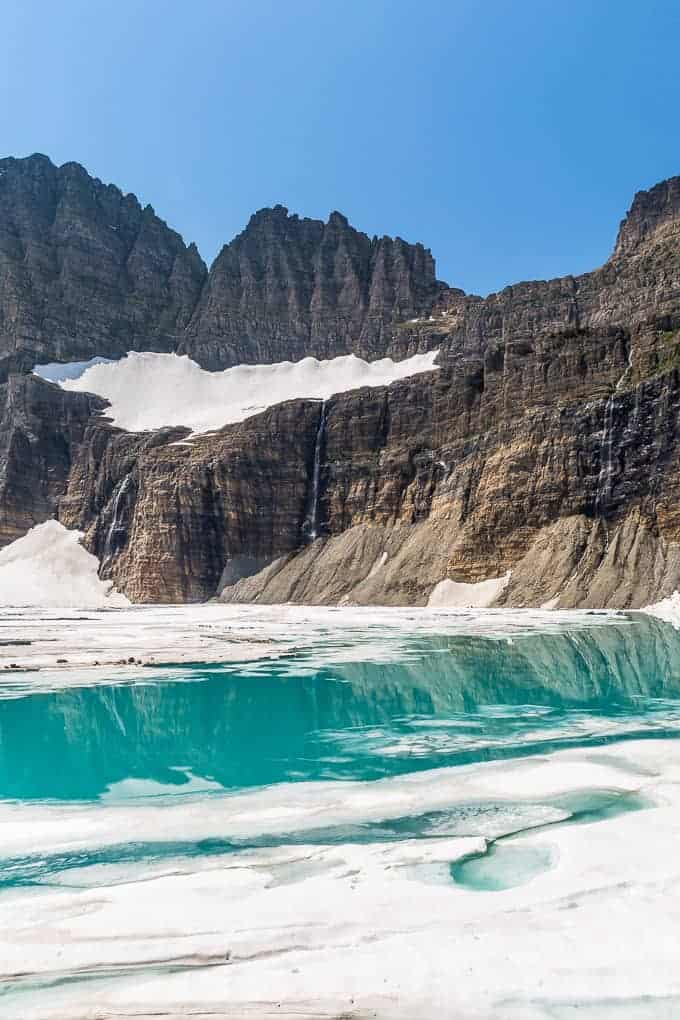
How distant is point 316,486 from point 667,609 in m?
52.3

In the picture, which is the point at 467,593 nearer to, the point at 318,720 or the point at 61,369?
the point at 318,720

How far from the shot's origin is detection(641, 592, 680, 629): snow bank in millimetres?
47719

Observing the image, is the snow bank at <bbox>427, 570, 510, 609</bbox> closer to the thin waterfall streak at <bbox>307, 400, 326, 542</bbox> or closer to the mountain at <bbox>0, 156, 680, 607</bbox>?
the mountain at <bbox>0, 156, 680, 607</bbox>

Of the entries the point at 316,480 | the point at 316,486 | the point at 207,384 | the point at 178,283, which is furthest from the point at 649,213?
the point at 178,283

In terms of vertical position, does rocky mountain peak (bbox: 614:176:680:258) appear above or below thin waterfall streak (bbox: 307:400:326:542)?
above

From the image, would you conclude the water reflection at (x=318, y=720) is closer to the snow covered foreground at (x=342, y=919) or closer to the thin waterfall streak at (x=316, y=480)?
the snow covered foreground at (x=342, y=919)

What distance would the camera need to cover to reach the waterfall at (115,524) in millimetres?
102312

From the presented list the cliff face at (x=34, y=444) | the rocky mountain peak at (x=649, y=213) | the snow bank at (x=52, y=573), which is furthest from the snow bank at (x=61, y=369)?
the rocky mountain peak at (x=649, y=213)

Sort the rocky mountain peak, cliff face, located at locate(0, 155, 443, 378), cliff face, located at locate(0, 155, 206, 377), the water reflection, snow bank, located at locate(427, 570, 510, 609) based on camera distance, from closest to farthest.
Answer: the water reflection
snow bank, located at locate(427, 570, 510, 609)
the rocky mountain peak
cliff face, located at locate(0, 155, 206, 377)
cliff face, located at locate(0, 155, 443, 378)

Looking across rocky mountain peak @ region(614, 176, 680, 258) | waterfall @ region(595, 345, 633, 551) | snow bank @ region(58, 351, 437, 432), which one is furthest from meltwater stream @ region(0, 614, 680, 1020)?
rocky mountain peak @ region(614, 176, 680, 258)

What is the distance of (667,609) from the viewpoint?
5147 cm

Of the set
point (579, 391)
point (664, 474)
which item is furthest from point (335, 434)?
point (664, 474)

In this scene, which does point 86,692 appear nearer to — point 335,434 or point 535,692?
point 535,692

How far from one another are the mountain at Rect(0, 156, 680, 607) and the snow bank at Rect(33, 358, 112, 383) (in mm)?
2437
